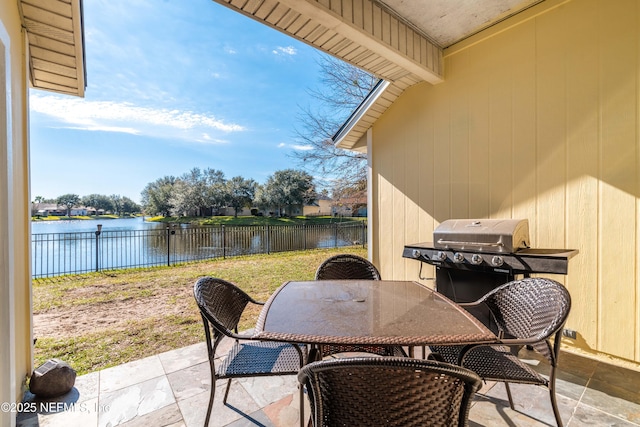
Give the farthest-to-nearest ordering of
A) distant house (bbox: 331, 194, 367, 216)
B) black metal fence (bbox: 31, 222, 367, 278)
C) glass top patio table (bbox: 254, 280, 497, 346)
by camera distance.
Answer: distant house (bbox: 331, 194, 367, 216)
black metal fence (bbox: 31, 222, 367, 278)
glass top patio table (bbox: 254, 280, 497, 346)

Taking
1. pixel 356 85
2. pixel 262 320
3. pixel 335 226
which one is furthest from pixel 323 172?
pixel 262 320

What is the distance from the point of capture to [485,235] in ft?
8.06

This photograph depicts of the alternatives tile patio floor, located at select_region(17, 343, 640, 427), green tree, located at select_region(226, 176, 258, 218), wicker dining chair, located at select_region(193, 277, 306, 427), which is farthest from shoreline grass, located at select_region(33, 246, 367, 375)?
green tree, located at select_region(226, 176, 258, 218)

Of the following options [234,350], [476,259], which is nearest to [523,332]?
[476,259]

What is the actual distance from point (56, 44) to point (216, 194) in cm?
2133

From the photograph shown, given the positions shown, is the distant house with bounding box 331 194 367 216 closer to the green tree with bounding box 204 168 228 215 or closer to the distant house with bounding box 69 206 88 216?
the distant house with bounding box 69 206 88 216

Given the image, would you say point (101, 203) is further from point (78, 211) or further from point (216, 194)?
point (216, 194)

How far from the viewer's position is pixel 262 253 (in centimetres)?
921

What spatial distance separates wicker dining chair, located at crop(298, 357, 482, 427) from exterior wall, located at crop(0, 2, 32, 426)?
1.50 metres

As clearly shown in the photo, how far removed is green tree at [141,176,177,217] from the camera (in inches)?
840

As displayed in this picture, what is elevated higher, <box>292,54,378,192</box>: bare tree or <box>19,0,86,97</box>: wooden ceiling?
<box>292,54,378,192</box>: bare tree

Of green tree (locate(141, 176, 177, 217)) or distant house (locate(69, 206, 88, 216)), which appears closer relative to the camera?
distant house (locate(69, 206, 88, 216))

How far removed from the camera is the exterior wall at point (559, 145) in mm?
2271

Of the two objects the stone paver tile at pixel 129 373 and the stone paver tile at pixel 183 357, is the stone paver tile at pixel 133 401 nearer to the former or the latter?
the stone paver tile at pixel 129 373
